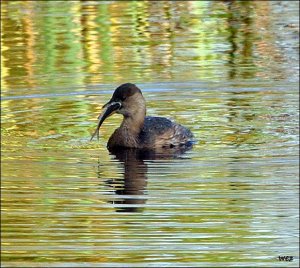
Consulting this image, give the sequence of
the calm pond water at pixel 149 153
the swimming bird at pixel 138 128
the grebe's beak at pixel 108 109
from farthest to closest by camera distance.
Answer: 1. the grebe's beak at pixel 108 109
2. the swimming bird at pixel 138 128
3. the calm pond water at pixel 149 153

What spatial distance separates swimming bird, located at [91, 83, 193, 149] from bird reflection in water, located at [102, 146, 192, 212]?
9 cm

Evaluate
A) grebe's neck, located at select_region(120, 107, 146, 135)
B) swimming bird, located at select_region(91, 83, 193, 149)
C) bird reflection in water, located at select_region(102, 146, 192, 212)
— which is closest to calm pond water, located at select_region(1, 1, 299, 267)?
bird reflection in water, located at select_region(102, 146, 192, 212)

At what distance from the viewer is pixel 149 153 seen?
13391 mm

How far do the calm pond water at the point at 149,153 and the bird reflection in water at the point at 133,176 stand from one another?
2 cm

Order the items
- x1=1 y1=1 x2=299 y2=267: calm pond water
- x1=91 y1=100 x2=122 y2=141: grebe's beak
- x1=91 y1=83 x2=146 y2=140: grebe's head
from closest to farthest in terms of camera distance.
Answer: x1=1 y1=1 x2=299 y2=267: calm pond water, x1=91 y1=100 x2=122 y2=141: grebe's beak, x1=91 y1=83 x2=146 y2=140: grebe's head

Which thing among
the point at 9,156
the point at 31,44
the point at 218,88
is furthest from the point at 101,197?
the point at 31,44

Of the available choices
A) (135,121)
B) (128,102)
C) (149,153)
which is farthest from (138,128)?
(149,153)

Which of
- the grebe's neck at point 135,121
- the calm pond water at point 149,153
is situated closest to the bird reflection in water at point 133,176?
the calm pond water at point 149,153

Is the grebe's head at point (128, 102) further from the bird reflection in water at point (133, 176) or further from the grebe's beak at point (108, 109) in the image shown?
the bird reflection in water at point (133, 176)

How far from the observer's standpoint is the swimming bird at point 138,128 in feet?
44.3

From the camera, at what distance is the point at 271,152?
12.7 m

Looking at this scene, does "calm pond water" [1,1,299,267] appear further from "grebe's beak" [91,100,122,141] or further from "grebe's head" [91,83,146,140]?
"grebe's head" [91,83,146,140]

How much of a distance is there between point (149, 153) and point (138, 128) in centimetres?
53

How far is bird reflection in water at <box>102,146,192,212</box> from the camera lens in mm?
10992
